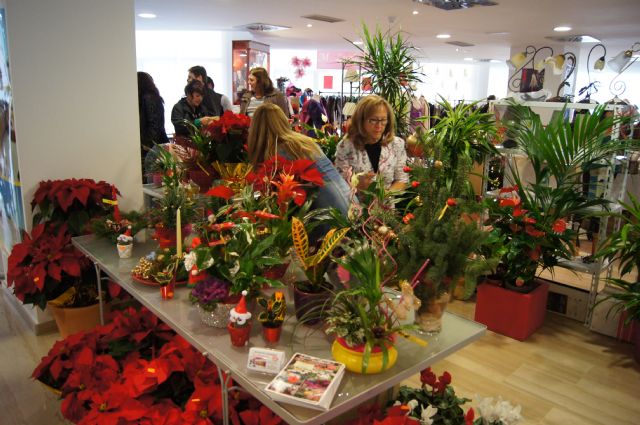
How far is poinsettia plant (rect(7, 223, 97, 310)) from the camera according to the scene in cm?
269

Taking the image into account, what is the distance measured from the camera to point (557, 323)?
3531 millimetres

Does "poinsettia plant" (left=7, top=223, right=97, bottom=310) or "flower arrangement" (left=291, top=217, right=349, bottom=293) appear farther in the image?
"poinsettia plant" (left=7, top=223, right=97, bottom=310)

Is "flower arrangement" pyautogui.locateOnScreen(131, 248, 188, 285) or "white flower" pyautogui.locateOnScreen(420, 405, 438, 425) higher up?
"flower arrangement" pyautogui.locateOnScreen(131, 248, 188, 285)

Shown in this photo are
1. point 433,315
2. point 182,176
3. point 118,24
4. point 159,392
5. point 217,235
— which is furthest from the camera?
point 118,24

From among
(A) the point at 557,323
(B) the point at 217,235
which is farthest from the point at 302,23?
(B) the point at 217,235

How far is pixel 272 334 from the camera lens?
1.54 m

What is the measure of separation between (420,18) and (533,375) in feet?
17.4

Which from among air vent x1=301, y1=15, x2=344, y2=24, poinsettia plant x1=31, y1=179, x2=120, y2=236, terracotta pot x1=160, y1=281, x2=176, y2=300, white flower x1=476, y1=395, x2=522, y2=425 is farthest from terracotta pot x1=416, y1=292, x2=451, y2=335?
air vent x1=301, y1=15, x2=344, y2=24

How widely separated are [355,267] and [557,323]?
2643 mm

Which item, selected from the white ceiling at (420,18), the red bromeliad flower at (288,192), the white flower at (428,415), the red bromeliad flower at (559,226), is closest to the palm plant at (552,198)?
the red bromeliad flower at (559,226)

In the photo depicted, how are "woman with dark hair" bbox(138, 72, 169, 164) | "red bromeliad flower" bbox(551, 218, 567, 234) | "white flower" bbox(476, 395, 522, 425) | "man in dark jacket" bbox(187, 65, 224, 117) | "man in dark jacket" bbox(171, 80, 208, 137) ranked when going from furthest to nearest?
"man in dark jacket" bbox(187, 65, 224, 117) → "man in dark jacket" bbox(171, 80, 208, 137) → "woman with dark hair" bbox(138, 72, 169, 164) → "red bromeliad flower" bbox(551, 218, 567, 234) → "white flower" bbox(476, 395, 522, 425)

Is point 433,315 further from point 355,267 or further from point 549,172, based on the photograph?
point 549,172

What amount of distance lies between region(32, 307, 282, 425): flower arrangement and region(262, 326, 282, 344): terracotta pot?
0.77 ft

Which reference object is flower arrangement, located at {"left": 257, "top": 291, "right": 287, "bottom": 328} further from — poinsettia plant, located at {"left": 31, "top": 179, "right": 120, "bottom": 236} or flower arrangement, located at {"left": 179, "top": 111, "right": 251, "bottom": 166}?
poinsettia plant, located at {"left": 31, "top": 179, "right": 120, "bottom": 236}
